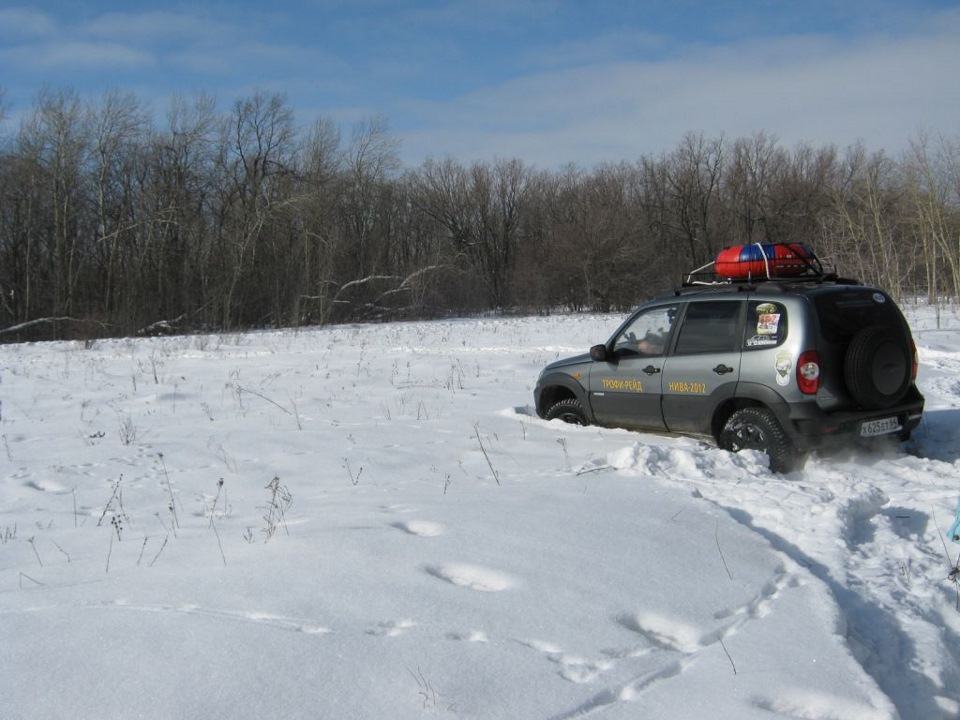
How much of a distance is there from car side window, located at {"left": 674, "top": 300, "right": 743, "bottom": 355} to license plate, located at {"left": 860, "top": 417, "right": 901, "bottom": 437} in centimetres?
124

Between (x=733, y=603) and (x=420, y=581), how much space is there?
4.98 feet

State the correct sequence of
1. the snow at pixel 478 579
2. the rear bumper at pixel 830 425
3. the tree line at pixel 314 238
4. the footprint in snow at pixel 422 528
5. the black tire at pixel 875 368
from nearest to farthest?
the snow at pixel 478 579 → the footprint in snow at pixel 422 528 → the rear bumper at pixel 830 425 → the black tire at pixel 875 368 → the tree line at pixel 314 238

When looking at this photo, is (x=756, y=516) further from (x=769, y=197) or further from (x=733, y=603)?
(x=769, y=197)

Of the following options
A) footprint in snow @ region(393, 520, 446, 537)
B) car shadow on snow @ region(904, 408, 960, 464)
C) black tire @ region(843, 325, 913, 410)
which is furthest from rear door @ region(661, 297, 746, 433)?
footprint in snow @ region(393, 520, 446, 537)

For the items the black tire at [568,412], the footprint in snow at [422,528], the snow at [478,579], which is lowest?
the snow at [478,579]

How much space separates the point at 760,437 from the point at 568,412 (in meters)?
2.59

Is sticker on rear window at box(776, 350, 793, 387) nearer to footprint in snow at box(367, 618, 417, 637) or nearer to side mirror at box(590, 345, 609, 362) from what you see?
side mirror at box(590, 345, 609, 362)

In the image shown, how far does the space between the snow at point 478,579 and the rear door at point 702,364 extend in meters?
0.33

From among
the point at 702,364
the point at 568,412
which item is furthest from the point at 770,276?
the point at 568,412

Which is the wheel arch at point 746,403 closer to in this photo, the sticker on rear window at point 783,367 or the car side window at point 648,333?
the sticker on rear window at point 783,367

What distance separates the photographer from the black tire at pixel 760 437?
673cm

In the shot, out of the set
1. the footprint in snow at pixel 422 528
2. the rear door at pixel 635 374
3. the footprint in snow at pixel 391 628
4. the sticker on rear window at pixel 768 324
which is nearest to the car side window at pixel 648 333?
the rear door at pixel 635 374

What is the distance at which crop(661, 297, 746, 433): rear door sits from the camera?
7.17 metres

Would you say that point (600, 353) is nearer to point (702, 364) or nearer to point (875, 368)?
point (702, 364)
